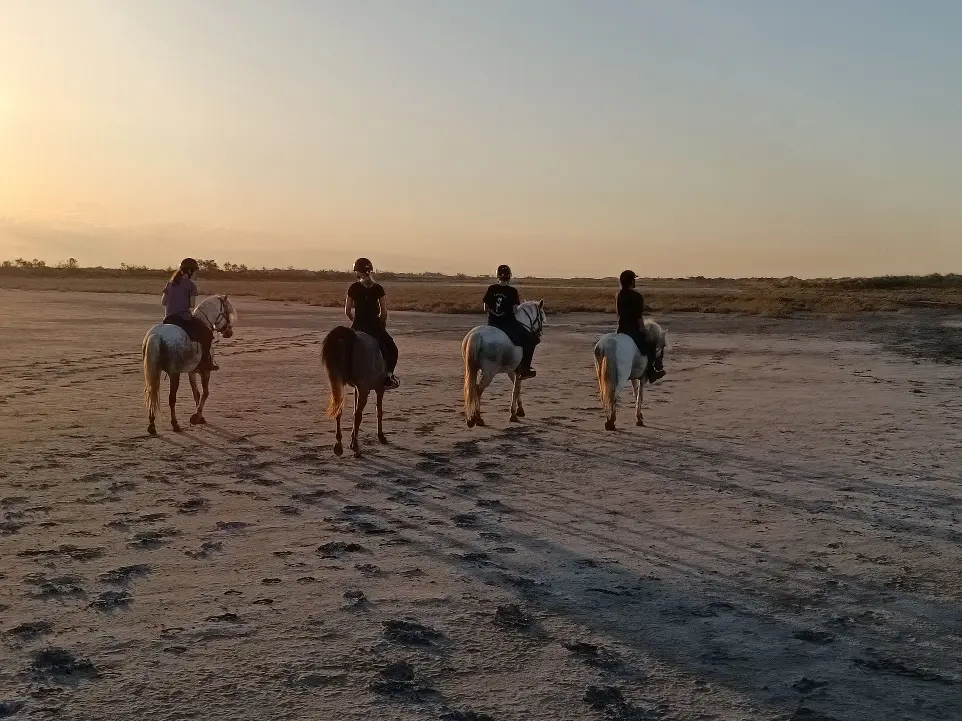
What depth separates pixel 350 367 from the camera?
9.62m

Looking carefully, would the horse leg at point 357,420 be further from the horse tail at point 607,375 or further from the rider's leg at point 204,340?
the horse tail at point 607,375

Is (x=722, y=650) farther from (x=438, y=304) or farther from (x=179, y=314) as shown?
(x=438, y=304)

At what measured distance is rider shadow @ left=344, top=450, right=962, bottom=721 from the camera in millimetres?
4113

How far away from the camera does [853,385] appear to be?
16125 mm

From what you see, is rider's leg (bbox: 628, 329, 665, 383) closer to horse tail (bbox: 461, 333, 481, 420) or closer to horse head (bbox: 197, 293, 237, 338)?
horse tail (bbox: 461, 333, 481, 420)

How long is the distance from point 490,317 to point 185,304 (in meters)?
4.24

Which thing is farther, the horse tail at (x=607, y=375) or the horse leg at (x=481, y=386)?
the horse leg at (x=481, y=386)

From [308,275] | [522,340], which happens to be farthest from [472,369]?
[308,275]

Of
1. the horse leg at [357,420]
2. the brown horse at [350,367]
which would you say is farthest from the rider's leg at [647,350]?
the horse leg at [357,420]

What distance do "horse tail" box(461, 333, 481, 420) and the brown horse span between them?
160 cm

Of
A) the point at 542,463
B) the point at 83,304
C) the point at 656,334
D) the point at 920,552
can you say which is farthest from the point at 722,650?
the point at 83,304

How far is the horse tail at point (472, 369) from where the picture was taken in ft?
36.8

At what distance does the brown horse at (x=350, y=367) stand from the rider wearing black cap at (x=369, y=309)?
21cm

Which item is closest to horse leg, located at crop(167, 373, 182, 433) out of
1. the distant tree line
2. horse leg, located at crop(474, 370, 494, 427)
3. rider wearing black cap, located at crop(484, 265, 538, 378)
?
horse leg, located at crop(474, 370, 494, 427)
